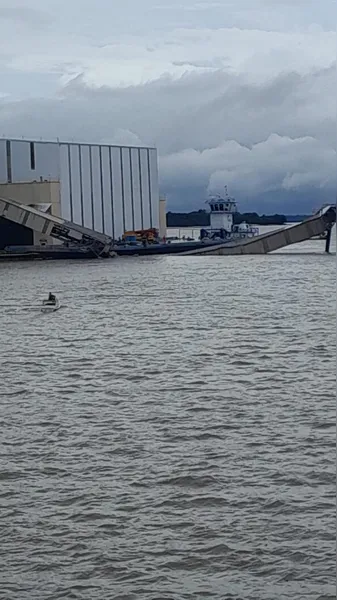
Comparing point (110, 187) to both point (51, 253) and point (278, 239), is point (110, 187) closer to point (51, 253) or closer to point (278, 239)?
point (51, 253)

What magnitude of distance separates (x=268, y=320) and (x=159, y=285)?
65.9 feet

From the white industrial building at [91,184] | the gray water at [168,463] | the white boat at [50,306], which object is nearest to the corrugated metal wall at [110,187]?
the white industrial building at [91,184]

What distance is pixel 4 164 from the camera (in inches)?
3260

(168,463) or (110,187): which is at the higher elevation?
(110,187)

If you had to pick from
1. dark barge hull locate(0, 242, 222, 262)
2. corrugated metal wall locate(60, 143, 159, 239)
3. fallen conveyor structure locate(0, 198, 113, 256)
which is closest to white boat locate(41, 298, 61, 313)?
fallen conveyor structure locate(0, 198, 113, 256)

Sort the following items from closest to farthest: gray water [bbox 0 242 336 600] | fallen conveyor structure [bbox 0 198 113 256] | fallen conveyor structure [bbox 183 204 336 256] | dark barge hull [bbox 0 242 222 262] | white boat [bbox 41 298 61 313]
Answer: gray water [bbox 0 242 336 600]
white boat [bbox 41 298 61 313]
fallen conveyor structure [bbox 0 198 113 256]
fallen conveyor structure [bbox 183 204 336 256]
dark barge hull [bbox 0 242 222 262]

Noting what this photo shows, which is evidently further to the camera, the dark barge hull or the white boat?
the dark barge hull

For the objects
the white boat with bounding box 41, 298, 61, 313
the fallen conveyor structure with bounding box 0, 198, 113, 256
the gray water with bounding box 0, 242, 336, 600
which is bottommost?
the gray water with bounding box 0, 242, 336, 600

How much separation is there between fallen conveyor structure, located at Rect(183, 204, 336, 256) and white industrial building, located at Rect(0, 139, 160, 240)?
605cm

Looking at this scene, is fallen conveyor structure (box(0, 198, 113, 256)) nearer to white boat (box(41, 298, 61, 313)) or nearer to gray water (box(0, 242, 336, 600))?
white boat (box(41, 298, 61, 313))

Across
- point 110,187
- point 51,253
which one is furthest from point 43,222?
point 110,187

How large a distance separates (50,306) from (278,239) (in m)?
47.5

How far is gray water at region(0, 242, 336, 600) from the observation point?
9.95 meters

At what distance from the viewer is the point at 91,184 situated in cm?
8650
